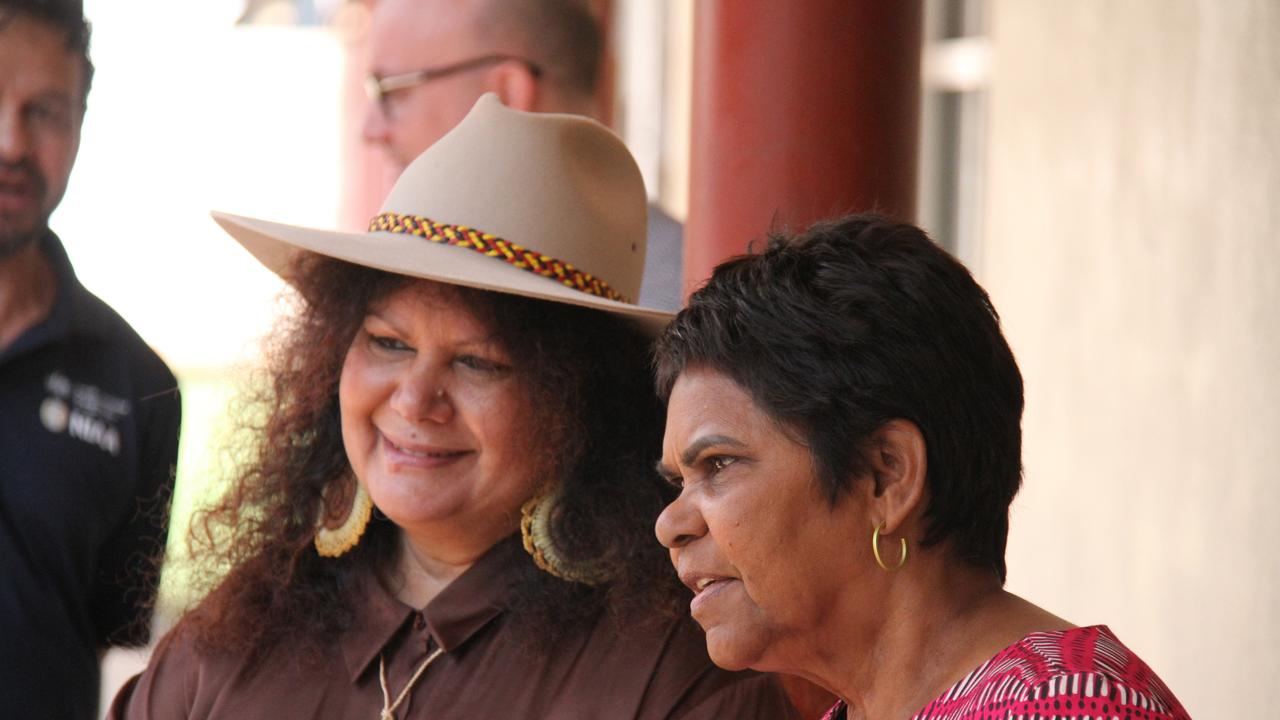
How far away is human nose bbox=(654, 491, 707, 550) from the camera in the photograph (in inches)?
85.8

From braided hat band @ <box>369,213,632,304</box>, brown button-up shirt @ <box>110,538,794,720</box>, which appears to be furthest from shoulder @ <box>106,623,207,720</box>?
braided hat band @ <box>369,213,632,304</box>

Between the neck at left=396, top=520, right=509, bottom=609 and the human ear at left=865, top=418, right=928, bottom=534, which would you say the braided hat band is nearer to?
the neck at left=396, top=520, right=509, bottom=609

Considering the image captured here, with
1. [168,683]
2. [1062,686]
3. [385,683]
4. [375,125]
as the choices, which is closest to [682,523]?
[1062,686]

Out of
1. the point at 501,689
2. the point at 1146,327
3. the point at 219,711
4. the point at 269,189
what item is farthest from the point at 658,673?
the point at 269,189

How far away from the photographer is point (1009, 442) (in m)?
2.12

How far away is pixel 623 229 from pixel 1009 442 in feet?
3.17

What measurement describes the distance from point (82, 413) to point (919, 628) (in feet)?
5.79

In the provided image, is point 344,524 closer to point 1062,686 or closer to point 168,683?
point 168,683

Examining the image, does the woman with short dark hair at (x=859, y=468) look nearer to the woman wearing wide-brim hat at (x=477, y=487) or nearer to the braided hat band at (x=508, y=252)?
the woman wearing wide-brim hat at (x=477, y=487)

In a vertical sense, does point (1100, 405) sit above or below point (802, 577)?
above

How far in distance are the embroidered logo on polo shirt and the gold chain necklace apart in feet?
2.52

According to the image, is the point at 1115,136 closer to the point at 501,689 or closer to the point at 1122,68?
the point at 1122,68

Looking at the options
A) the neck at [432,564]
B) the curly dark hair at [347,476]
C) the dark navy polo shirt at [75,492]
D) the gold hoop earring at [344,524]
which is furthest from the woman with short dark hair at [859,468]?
the dark navy polo shirt at [75,492]

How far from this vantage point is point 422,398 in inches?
105
